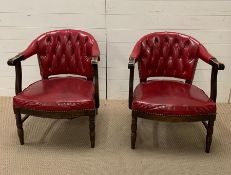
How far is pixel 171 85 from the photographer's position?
7.51 ft

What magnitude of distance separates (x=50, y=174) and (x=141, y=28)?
1.49 meters

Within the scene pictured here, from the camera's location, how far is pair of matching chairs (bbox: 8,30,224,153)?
2014 millimetres

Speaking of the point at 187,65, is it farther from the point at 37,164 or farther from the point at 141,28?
the point at 37,164

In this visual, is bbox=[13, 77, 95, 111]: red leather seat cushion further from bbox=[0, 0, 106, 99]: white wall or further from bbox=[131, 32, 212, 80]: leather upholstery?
bbox=[0, 0, 106, 99]: white wall

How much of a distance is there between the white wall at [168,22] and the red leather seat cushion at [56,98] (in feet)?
2.31

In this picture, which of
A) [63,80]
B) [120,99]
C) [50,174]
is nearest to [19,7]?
[63,80]

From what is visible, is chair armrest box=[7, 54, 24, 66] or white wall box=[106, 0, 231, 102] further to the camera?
white wall box=[106, 0, 231, 102]

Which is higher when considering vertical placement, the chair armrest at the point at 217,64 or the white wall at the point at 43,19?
the white wall at the point at 43,19

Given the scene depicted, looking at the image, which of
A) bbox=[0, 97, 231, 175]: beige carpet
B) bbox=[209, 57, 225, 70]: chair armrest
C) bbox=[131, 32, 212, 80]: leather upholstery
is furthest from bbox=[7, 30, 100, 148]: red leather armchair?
bbox=[209, 57, 225, 70]: chair armrest

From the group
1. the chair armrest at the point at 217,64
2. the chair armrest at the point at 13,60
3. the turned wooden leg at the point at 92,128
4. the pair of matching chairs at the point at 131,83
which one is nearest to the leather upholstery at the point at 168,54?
the pair of matching chairs at the point at 131,83

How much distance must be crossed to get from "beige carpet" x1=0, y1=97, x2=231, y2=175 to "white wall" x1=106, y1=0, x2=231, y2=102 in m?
0.62

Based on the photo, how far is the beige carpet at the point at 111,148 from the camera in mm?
2051

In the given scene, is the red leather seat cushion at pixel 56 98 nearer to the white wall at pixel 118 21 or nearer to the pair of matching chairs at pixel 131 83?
the pair of matching chairs at pixel 131 83

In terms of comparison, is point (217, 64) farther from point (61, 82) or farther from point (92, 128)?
point (61, 82)
